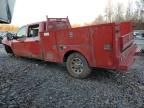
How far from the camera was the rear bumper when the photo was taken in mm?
5770

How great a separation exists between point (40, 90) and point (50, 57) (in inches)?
92.6

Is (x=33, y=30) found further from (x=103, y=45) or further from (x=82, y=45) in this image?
(x=103, y=45)

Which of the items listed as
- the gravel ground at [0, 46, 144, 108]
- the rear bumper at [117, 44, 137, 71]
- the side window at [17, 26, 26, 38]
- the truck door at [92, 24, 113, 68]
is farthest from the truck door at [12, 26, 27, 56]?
the rear bumper at [117, 44, 137, 71]

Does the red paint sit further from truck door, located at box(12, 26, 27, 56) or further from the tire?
truck door, located at box(12, 26, 27, 56)

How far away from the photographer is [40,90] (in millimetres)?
5484

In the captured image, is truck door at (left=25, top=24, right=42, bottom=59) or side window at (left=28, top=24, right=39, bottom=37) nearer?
truck door at (left=25, top=24, right=42, bottom=59)

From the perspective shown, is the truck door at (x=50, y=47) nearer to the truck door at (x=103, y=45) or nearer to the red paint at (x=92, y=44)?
the red paint at (x=92, y=44)

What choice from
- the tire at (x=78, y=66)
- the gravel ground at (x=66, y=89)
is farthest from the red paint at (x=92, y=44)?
the gravel ground at (x=66, y=89)

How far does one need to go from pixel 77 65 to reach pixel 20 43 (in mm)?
3688

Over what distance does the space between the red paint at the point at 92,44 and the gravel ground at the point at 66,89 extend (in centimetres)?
52

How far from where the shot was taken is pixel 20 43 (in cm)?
962

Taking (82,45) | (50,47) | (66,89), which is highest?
(82,45)

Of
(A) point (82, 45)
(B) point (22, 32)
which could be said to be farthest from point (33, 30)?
(A) point (82, 45)

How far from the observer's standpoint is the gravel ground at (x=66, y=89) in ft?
15.1
